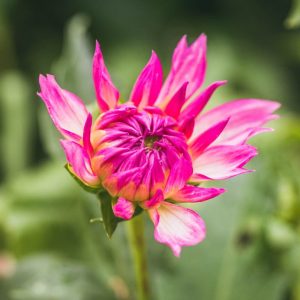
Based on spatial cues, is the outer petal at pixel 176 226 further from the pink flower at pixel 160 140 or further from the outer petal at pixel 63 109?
the outer petal at pixel 63 109

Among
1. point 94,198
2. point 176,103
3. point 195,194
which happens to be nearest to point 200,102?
point 176,103

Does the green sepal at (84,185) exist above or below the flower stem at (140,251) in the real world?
above

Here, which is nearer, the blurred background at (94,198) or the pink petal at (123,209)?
the pink petal at (123,209)

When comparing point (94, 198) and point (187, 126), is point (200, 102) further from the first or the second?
point (94, 198)

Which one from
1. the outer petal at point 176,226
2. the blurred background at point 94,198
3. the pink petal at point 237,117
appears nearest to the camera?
the outer petal at point 176,226

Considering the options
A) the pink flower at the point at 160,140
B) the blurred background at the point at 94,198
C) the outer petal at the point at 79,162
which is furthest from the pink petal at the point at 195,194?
the blurred background at the point at 94,198

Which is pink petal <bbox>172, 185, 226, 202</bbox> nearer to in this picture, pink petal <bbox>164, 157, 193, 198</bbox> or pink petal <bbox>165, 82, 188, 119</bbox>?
pink petal <bbox>164, 157, 193, 198</bbox>

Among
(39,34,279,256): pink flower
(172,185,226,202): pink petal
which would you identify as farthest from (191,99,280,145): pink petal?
(172,185,226,202): pink petal
